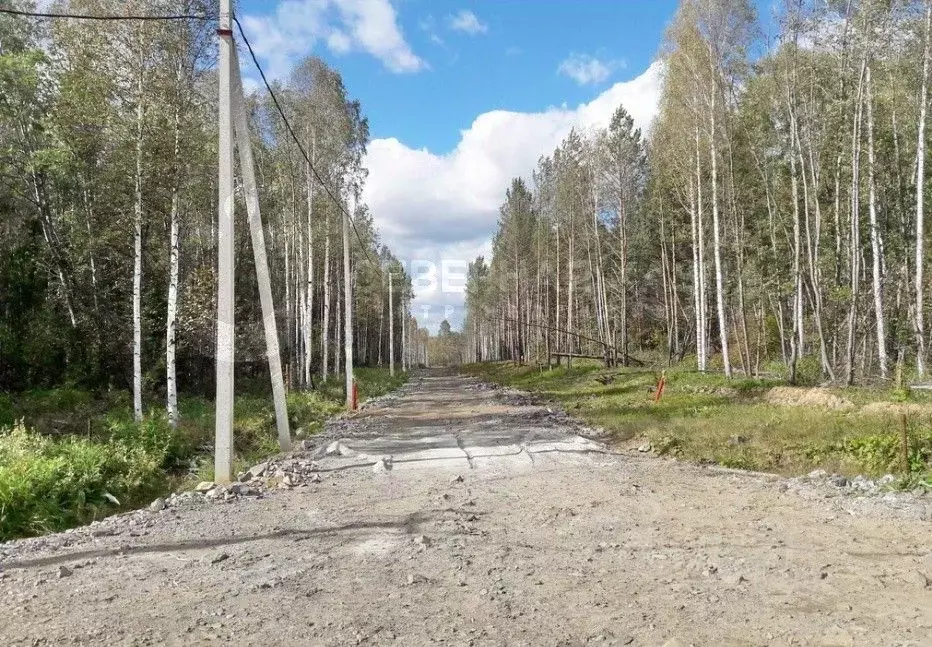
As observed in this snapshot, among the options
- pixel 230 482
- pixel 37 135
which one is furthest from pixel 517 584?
pixel 37 135

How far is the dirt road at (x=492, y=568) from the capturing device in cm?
357

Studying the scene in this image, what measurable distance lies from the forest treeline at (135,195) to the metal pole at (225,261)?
19.3 feet

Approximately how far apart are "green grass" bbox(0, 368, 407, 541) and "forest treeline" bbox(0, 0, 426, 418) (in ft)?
4.84

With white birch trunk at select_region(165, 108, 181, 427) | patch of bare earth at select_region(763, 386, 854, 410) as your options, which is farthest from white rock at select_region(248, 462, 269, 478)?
patch of bare earth at select_region(763, 386, 854, 410)

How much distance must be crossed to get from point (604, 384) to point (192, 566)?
20.8 m

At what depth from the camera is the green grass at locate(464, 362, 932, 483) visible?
9000 millimetres

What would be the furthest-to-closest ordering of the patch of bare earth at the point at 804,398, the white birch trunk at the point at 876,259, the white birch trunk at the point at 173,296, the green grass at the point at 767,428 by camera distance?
1. the white birch trunk at the point at 876,259
2. the white birch trunk at the point at 173,296
3. the patch of bare earth at the point at 804,398
4. the green grass at the point at 767,428

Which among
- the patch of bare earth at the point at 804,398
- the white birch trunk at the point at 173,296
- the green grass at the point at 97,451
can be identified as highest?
the white birch trunk at the point at 173,296

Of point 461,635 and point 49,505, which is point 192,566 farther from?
point 49,505

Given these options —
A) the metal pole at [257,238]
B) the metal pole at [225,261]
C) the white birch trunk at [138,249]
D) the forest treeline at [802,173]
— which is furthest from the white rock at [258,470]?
the forest treeline at [802,173]

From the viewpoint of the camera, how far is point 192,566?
4.76 metres

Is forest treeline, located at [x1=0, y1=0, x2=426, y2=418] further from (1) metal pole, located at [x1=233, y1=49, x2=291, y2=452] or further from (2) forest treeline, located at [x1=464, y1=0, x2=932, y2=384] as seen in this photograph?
(2) forest treeline, located at [x1=464, y1=0, x2=932, y2=384]

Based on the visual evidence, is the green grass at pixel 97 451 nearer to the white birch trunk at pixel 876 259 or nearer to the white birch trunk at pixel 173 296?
the white birch trunk at pixel 173 296

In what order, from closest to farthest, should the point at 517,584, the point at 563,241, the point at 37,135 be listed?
the point at 517,584
the point at 37,135
the point at 563,241
